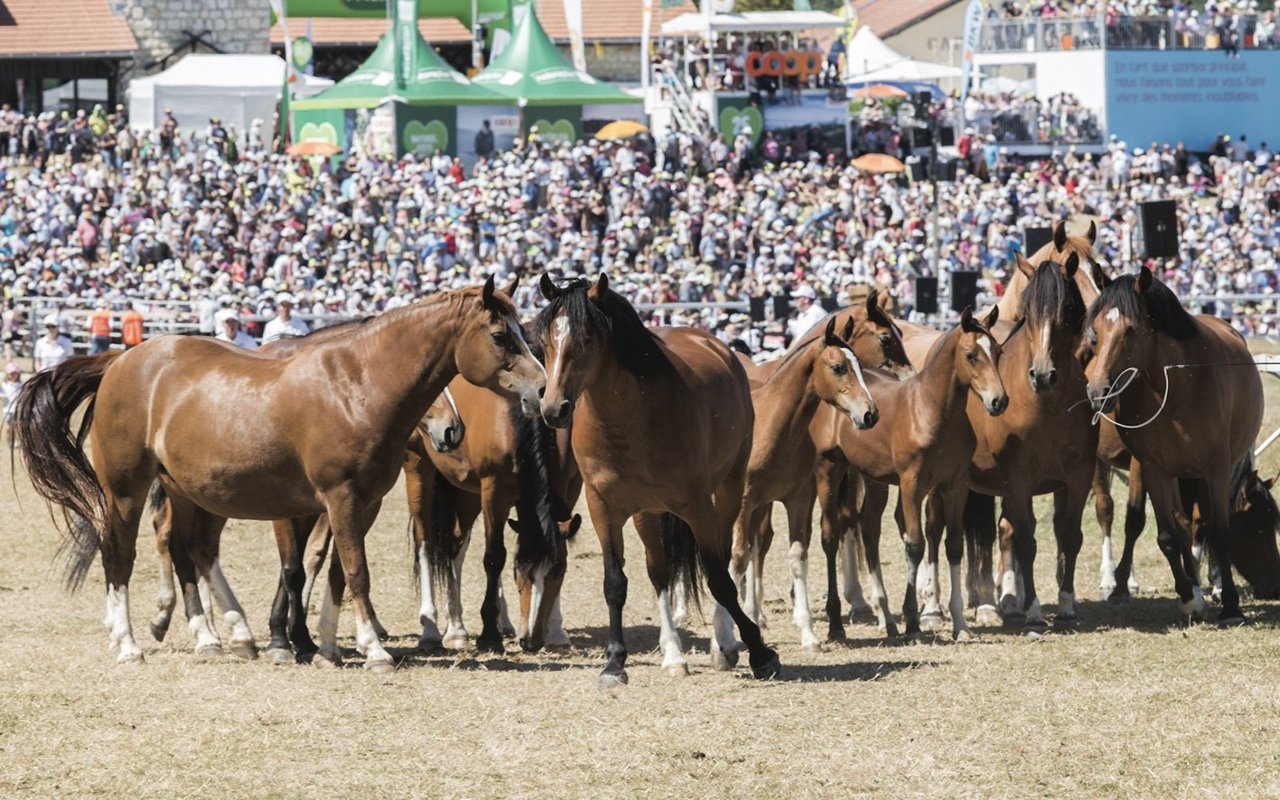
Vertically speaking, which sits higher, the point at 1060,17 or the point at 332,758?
the point at 1060,17

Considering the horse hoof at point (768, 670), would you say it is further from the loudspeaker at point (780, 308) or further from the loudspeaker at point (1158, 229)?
the loudspeaker at point (780, 308)

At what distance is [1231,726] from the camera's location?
7.64 metres

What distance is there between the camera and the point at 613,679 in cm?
889

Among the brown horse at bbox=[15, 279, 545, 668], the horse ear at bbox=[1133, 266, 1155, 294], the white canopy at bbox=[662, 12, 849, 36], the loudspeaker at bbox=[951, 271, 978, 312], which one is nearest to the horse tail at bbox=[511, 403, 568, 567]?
the brown horse at bbox=[15, 279, 545, 668]

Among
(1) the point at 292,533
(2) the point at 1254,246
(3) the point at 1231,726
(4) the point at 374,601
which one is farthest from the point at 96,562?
(2) the point at 1254,246

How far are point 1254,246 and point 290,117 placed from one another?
21431 millimetres

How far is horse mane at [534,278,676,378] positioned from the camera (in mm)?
8664

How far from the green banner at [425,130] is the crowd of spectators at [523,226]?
109cm

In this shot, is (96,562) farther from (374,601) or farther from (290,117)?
(290,117)

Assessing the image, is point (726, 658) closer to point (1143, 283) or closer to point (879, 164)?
point (1143, 283)

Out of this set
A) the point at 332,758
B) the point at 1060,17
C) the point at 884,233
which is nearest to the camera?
the point at 332,758

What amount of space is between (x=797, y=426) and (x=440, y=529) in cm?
231

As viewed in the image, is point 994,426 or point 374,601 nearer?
point 994,426

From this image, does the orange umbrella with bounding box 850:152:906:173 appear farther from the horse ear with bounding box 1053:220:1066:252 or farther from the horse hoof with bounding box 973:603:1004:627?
the horse hoof with bounding box 973:603:1004:627
